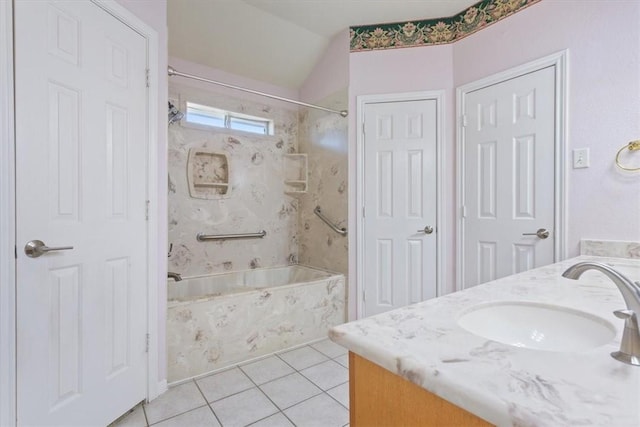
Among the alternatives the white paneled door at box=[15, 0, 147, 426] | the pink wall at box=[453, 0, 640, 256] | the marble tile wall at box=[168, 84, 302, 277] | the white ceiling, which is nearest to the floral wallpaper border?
the white ceiling

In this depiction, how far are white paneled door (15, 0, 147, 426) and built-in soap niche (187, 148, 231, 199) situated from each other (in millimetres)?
1239

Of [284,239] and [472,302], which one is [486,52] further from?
[284,239]

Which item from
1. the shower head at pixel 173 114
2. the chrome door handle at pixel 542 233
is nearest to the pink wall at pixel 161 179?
the shower head at pixel 173 114

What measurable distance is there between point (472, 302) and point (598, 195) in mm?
1434

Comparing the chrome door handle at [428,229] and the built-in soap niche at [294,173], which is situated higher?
the built-in soap niche at [294,173]

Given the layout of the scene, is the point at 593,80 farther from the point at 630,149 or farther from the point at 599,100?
the point at 630,149

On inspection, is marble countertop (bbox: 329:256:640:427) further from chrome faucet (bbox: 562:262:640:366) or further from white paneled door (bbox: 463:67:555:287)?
white paneled door (bbox: 463:67:555:287)

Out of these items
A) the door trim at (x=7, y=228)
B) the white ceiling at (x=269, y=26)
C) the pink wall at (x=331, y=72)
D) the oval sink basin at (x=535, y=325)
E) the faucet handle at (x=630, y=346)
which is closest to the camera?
the faucet handle at (x=630, y=346)

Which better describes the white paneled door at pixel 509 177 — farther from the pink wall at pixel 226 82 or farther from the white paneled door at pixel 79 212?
the white paneled door at pixel 79 212

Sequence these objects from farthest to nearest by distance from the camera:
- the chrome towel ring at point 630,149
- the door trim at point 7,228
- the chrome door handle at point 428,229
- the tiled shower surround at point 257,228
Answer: the chrome door handle at point 428,229 → the tiled shower surround at point 257,228 → the chrome towel ring at point 630,149 → the door trim at point 7,228

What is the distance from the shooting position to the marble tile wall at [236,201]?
2857 millimetres

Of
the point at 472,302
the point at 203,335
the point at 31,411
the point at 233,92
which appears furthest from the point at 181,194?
the point at 472,302

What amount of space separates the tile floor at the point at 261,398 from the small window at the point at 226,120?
2.18m

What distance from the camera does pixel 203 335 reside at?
202 cm
